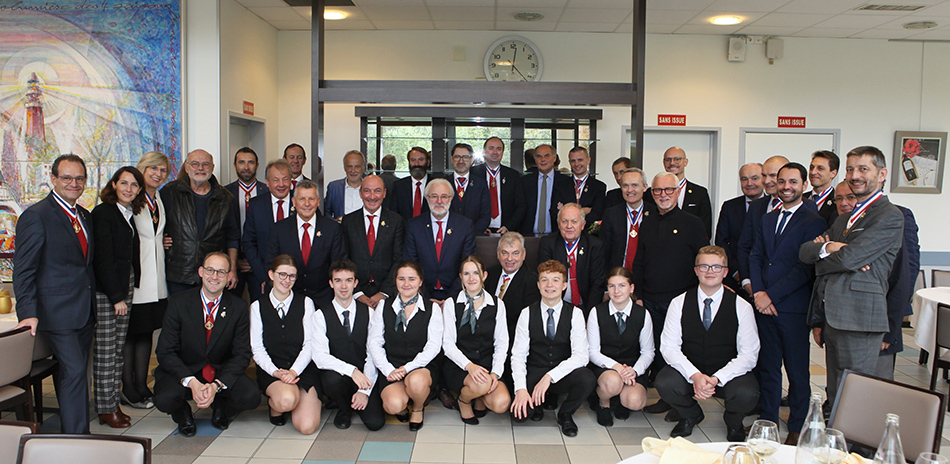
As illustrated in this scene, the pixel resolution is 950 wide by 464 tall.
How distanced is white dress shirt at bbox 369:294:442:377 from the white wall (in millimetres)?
4213

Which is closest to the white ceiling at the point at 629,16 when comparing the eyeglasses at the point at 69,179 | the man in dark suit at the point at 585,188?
the man in dark suit at the point at 585,188

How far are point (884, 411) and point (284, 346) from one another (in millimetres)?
3209

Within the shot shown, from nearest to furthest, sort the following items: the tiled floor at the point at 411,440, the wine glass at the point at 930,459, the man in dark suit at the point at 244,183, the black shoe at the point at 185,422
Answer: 1. the wine glass at the point at 930,459
2. the tiled floor at the point at 411,440
3. the black shoe at the point at 185,422
4. the man in dark suit at the point at 244,183

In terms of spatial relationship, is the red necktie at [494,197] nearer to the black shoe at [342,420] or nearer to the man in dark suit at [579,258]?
the man in dark suit at [579,258]

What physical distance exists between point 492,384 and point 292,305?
1385 millimetres

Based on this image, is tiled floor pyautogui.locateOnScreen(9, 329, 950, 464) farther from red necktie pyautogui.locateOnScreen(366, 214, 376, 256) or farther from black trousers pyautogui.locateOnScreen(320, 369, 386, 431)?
red necktie pyautogui.locateOnScreen(366, 214, 376, 256)

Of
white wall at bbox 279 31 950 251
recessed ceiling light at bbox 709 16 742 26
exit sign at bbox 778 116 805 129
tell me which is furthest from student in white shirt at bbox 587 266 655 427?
exit sign at bbox 778 116 805 129

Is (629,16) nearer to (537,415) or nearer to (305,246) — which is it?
(305,246)

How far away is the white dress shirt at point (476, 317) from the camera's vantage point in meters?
3.89

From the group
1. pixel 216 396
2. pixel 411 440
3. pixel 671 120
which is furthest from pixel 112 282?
pixel 671 120

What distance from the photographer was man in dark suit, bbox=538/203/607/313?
4.23m

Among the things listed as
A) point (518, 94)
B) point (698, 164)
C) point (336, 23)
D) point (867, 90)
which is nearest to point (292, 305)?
point (518, 94)

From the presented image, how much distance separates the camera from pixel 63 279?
3289 millimetres

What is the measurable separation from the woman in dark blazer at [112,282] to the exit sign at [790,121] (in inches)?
280
